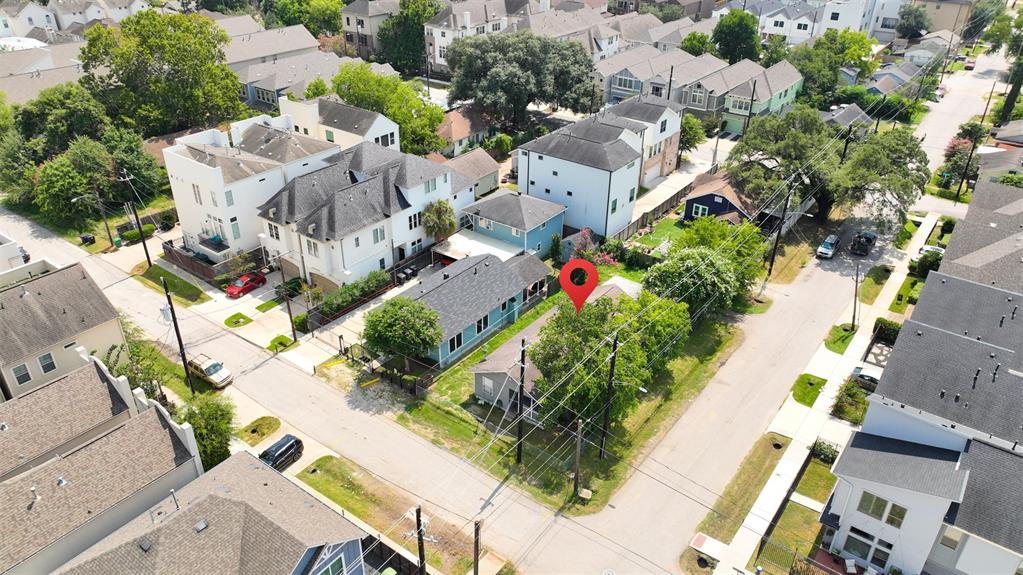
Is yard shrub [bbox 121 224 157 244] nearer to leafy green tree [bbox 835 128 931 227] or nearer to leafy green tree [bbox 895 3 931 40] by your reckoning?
leafy green tree [bbox 835 128 931 227]

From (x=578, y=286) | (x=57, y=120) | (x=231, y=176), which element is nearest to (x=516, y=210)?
(x=578, y=286)

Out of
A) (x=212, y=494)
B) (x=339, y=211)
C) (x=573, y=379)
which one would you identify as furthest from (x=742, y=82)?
(x=212, y=494)

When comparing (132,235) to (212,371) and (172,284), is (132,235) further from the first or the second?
(212,371)

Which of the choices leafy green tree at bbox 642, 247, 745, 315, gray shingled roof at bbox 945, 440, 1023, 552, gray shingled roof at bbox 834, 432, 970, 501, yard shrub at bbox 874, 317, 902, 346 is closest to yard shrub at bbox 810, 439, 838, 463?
gray shingled roof at bbox 834, 432, 970, 501

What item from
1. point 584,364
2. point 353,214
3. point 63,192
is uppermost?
point 353,214

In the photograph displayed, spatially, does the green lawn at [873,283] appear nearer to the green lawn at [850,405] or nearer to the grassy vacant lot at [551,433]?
the green lawn at [850,405]

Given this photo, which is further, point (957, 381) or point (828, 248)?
point (828, 248)

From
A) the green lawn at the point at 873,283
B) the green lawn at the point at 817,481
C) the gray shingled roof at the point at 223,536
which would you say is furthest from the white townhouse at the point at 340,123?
the green lawn at the point at 817,481
